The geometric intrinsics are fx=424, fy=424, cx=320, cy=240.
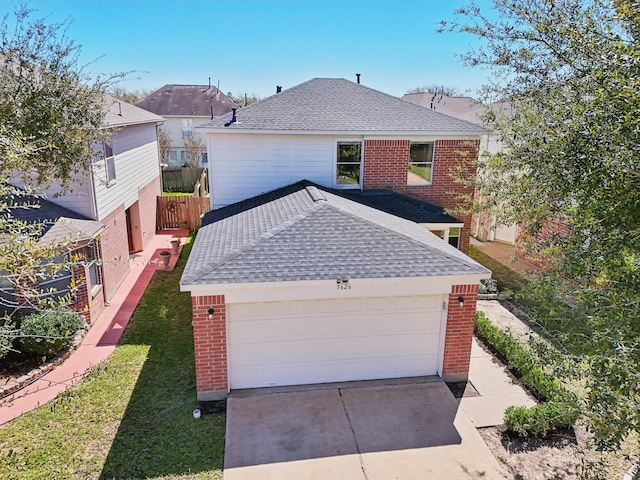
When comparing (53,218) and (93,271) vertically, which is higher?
(53,218)

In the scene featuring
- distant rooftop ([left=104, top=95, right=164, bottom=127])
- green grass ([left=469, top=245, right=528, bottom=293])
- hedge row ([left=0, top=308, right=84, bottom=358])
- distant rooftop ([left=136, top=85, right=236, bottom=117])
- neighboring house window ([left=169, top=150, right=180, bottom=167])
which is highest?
distant rooftop ([left=136, top=85, right=236, bottom=117])

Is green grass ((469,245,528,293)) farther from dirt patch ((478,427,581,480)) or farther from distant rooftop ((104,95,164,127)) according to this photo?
distant rooftop ((104,95,164,127))

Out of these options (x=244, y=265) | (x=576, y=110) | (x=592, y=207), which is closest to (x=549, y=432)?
(x=592, y=207)

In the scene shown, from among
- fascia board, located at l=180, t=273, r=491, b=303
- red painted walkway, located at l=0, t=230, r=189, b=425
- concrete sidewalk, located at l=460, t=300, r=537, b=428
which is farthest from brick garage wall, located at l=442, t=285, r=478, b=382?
red painted walkway, located at l=0, t=230, r=189, b=425

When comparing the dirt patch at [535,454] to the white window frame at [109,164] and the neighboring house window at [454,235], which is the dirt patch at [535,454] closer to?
the neighboring house window at [454,235]

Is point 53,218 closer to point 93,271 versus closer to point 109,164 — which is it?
point 93,271

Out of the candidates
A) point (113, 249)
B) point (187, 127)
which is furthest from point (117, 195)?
point (187, 127)

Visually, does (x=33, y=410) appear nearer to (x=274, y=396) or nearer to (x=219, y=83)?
(x=274, y=396)
